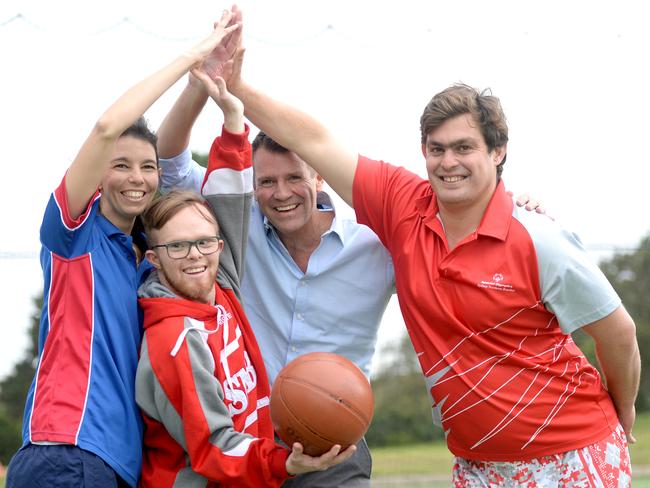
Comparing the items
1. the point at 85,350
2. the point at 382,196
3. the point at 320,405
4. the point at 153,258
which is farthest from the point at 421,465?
the point at 85,350

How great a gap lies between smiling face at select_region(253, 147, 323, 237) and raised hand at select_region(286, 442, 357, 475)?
1.07 m

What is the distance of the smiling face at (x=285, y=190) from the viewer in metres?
4.32

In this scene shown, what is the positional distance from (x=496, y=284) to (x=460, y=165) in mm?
468

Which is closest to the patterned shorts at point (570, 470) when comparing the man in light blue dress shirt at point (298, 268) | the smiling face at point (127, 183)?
the man in light blue dress shirt at point (298, 268)

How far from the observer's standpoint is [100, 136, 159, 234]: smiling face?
12.6 ft

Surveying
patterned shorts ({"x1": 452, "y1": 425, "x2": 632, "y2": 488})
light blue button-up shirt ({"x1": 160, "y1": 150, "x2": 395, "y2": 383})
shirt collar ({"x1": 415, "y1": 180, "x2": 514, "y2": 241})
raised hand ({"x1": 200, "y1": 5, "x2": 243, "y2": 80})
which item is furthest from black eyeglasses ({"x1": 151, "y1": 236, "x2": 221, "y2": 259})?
patterned shorts ({"x1": 452, "y1": 425, "x2": 632, "y2": 488})

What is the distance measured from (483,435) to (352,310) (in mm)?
751

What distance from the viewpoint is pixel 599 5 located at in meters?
12.7

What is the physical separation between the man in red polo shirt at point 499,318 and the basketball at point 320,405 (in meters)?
0.48

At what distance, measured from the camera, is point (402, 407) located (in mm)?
17422

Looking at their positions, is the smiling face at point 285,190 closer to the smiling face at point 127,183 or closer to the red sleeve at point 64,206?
the smiling face at point 127,183

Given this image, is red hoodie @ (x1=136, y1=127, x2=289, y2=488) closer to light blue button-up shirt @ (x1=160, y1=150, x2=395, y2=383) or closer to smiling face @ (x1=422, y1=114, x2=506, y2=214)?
light blue button-up shirt @ (x1=160, y1=150, x2=395, y2=383)

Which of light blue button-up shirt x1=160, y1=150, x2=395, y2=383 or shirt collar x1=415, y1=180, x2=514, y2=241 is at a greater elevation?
shirt collar x1=415, y1=180, x2=514, y2=241

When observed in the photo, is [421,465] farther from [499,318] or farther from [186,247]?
[186,247]
